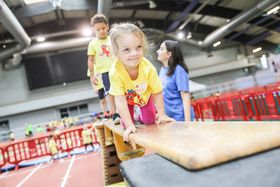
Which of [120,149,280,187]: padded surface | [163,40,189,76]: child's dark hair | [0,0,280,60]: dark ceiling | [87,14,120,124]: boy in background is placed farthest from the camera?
[0,0,280,60]: dark ceiling

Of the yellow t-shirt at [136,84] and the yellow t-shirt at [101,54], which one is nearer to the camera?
the yellow t-shirt at [136,84]

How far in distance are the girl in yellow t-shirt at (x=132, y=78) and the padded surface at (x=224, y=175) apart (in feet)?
3.47

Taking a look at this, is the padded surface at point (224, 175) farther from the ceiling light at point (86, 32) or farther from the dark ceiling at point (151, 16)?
the ceiling light at point (86, 32)

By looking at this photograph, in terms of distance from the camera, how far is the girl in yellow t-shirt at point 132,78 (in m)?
1.97

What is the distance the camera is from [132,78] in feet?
Result: 7.28

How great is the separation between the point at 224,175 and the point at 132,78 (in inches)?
→ 64.1

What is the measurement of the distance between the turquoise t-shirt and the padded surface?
6.89 feet

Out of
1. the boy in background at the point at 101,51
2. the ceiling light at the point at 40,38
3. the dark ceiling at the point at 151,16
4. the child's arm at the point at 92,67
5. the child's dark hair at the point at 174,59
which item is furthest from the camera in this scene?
the ceiling light at the point at 40,38

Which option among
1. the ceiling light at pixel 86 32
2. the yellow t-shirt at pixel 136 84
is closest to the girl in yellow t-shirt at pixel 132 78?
the yellow t-shirt at pixel 136 84

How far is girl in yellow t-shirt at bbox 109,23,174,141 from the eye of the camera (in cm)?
197

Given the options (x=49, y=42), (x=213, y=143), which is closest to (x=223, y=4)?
(x=49, y=42)

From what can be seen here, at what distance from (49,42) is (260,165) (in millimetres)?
18254

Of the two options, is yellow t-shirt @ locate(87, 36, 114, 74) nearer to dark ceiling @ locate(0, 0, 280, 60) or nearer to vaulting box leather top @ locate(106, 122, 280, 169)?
vaulting box leather top @ locate(106, 122, 280, 169)

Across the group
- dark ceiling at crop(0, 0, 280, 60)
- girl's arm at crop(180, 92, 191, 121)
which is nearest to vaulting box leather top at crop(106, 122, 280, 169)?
girl's arm at crop(180, 92, 191, 121)
